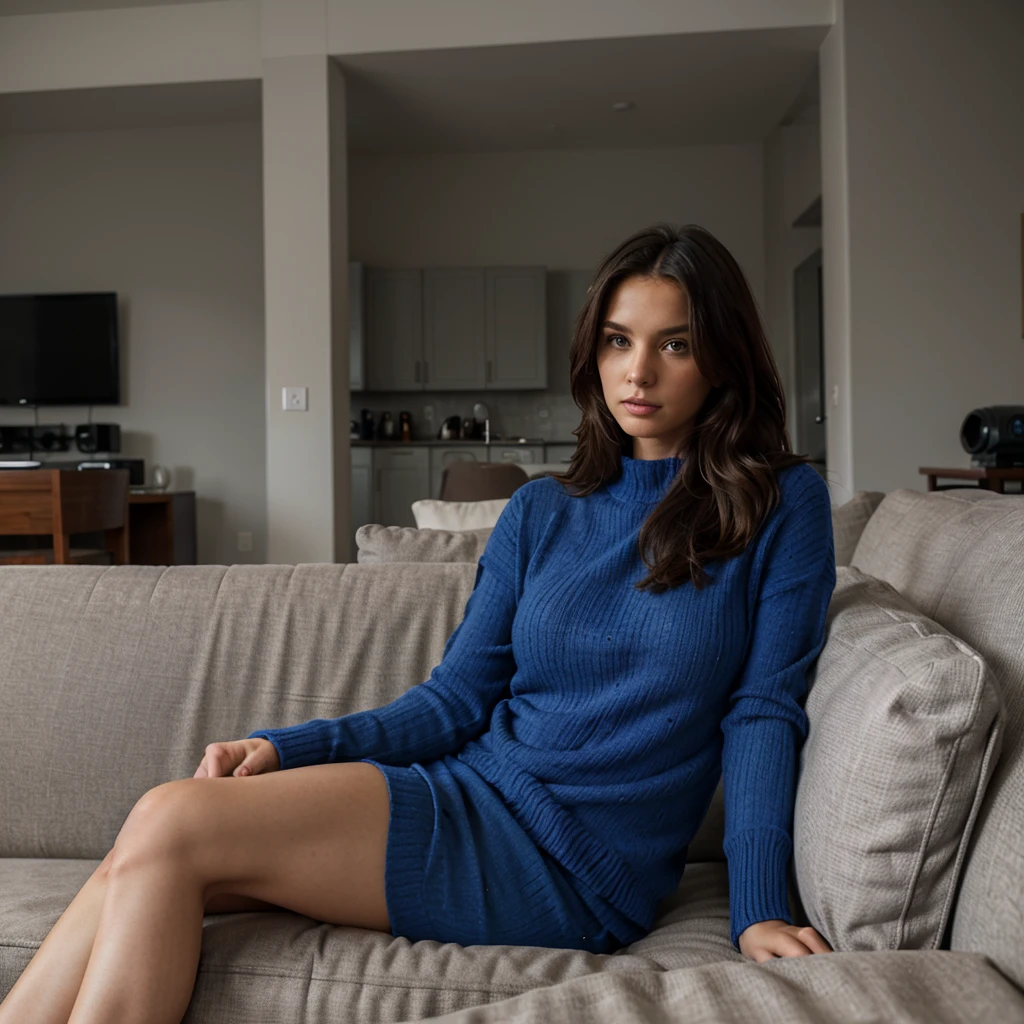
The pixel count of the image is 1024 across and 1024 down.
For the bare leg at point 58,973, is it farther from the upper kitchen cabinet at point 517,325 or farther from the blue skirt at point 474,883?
the upper kitchen cabinet at point 517,325

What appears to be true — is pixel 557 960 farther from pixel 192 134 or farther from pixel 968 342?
pixel 192 134

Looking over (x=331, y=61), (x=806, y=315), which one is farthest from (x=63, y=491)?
(x=806, y=315)

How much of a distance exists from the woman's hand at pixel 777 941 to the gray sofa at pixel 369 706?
0.03 meters

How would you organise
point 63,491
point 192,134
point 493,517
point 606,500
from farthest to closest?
point 192,134 → point 63,491 → point 493,517 → point 606,500

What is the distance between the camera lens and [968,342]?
466 centimetres

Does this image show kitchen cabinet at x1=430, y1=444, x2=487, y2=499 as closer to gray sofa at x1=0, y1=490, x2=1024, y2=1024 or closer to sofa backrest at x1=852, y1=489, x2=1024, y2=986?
gray sofa at x1=0, y1=490, x2=1024, y2=1024

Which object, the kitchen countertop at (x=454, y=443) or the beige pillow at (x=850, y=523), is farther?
the kitchen countertop at (x=454, y=443)

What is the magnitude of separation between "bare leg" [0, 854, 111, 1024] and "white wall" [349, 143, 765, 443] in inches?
260

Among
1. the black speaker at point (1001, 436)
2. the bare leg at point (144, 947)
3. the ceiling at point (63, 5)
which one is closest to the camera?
the bare leg at point (144, 947)

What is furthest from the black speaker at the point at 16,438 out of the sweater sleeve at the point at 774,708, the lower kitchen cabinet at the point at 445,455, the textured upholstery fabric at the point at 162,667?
the sweater sleeve at the point at 774,708

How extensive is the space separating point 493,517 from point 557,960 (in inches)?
48.6

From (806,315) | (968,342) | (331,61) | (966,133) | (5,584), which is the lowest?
(5,584)

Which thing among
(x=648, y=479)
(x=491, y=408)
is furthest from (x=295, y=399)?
(x=648, y=479)

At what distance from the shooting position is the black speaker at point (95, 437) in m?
6.62
